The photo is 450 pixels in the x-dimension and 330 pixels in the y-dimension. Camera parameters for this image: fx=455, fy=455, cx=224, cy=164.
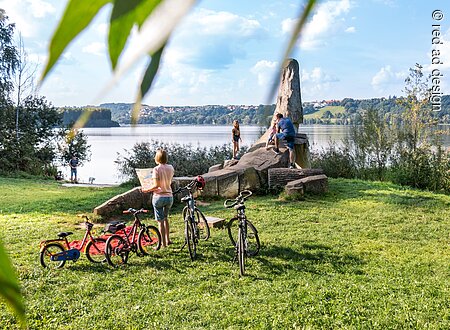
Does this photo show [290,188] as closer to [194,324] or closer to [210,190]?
[210,190]

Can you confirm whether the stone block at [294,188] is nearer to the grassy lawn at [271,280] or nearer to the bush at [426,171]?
the grassy lawn at [271,280]

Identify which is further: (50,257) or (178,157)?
(178,157)

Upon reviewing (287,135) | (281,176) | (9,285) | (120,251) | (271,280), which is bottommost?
(271,280)

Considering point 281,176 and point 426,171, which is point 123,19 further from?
point 426,171

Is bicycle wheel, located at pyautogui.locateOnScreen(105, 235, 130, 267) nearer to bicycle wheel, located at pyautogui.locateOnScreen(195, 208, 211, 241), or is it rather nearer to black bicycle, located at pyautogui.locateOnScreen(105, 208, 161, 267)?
black bicycle, located at pyautogui.locateOnScreen(105, 208, 161, 267)

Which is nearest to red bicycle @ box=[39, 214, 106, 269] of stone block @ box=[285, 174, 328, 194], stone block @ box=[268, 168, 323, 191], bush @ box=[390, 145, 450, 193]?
stone block @ box=[285, 174, 328, 194]

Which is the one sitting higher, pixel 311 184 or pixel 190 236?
pixel 311 184

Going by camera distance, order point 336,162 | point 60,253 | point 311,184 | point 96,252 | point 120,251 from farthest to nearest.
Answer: point 336,162
point 311,184
point 96,252
point 120,251
point 60,253

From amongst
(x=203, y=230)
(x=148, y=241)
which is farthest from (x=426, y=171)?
(x=148, y=241)

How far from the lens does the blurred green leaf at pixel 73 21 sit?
126mm

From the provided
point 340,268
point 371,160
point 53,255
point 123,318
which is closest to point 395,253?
point 340,268

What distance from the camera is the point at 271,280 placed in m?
5.36

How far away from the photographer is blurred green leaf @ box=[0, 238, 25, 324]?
0.12 meters

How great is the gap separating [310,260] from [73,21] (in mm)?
6230
